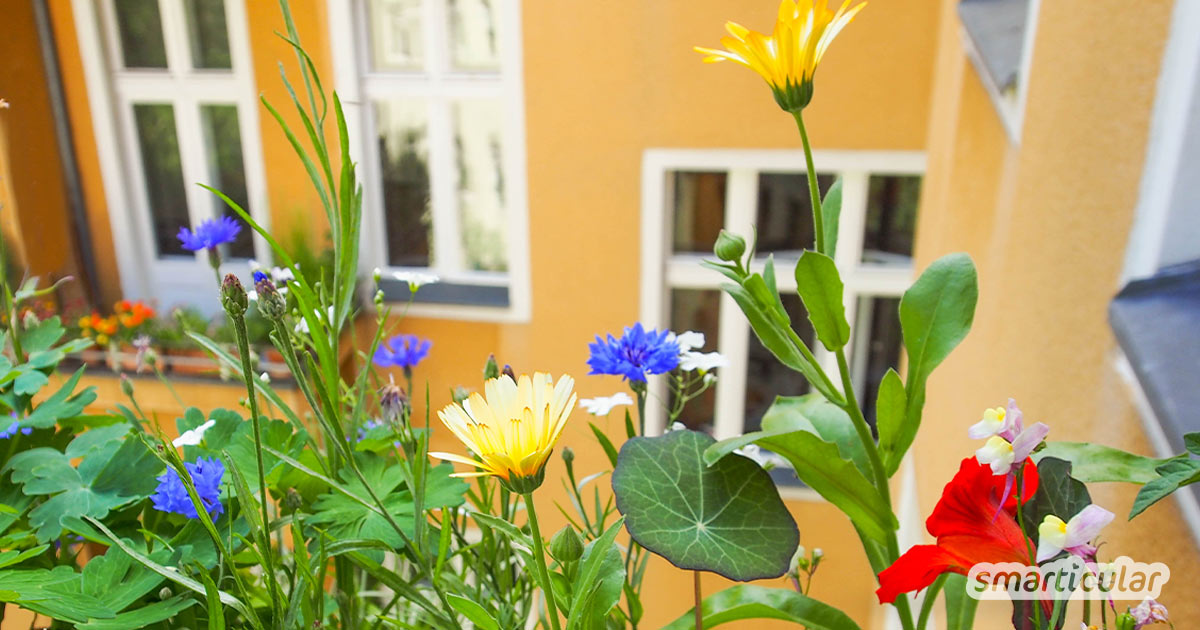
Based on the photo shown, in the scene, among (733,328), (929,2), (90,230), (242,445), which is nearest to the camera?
(242,445)

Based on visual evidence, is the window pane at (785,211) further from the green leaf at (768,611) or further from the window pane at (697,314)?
the green leaf at (768,611)

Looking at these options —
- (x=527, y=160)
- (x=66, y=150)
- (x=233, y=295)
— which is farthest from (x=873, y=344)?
(x=66, y=150)

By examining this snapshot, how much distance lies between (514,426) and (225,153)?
2740mm

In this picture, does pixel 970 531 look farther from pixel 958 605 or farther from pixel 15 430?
pixel 15 430

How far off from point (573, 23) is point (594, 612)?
2.12 meters

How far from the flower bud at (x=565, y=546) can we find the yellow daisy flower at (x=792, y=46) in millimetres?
239

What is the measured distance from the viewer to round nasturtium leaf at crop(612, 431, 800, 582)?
1.39 ft

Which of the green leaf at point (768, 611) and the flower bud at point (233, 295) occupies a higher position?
the flower bud at point (233, 295)

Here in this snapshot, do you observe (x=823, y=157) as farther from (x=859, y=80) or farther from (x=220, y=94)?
(x=220, y=94)

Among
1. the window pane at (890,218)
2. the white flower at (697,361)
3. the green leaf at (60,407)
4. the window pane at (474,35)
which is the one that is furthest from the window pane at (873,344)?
the green leaf at (60,407)

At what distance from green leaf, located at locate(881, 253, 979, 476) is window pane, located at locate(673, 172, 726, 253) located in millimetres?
2065

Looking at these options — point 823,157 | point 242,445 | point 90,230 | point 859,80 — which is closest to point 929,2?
point 859,80

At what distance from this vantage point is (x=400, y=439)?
0.47 metres

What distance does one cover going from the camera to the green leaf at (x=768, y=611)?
1.58 feet
